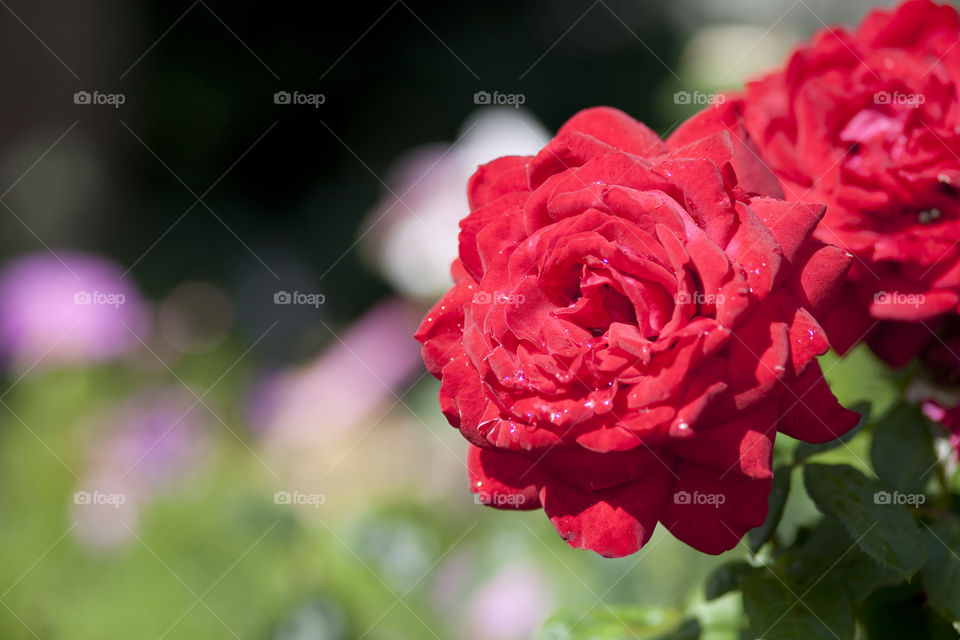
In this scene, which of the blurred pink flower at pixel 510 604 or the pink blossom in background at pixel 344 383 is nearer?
the blurred pink flower at pixel 510 604

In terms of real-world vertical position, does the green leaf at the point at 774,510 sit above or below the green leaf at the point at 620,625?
above

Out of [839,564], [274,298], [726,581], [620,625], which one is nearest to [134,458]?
[274,298]

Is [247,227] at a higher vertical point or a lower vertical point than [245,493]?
higher

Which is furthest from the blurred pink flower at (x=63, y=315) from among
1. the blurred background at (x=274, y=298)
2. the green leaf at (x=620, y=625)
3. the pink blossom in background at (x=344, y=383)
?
the green leaf at (x=620, y=625)

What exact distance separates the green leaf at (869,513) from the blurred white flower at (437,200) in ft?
5.35

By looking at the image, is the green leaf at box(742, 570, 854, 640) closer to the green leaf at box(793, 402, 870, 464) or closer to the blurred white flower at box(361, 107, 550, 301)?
the green leaf at box(793, 402, 870, 464)

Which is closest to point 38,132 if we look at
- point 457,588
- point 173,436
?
point 173,436

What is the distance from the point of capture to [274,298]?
3.18 m

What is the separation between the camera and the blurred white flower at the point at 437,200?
241 centimetres

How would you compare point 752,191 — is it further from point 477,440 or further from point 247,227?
point 247,227

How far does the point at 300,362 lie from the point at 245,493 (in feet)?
3.19

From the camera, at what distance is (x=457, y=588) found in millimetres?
1773

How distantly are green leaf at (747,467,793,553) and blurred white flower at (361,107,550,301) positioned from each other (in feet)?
5.20

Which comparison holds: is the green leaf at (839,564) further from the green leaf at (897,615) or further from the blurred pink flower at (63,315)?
the blurred pink flower at (63,315)
